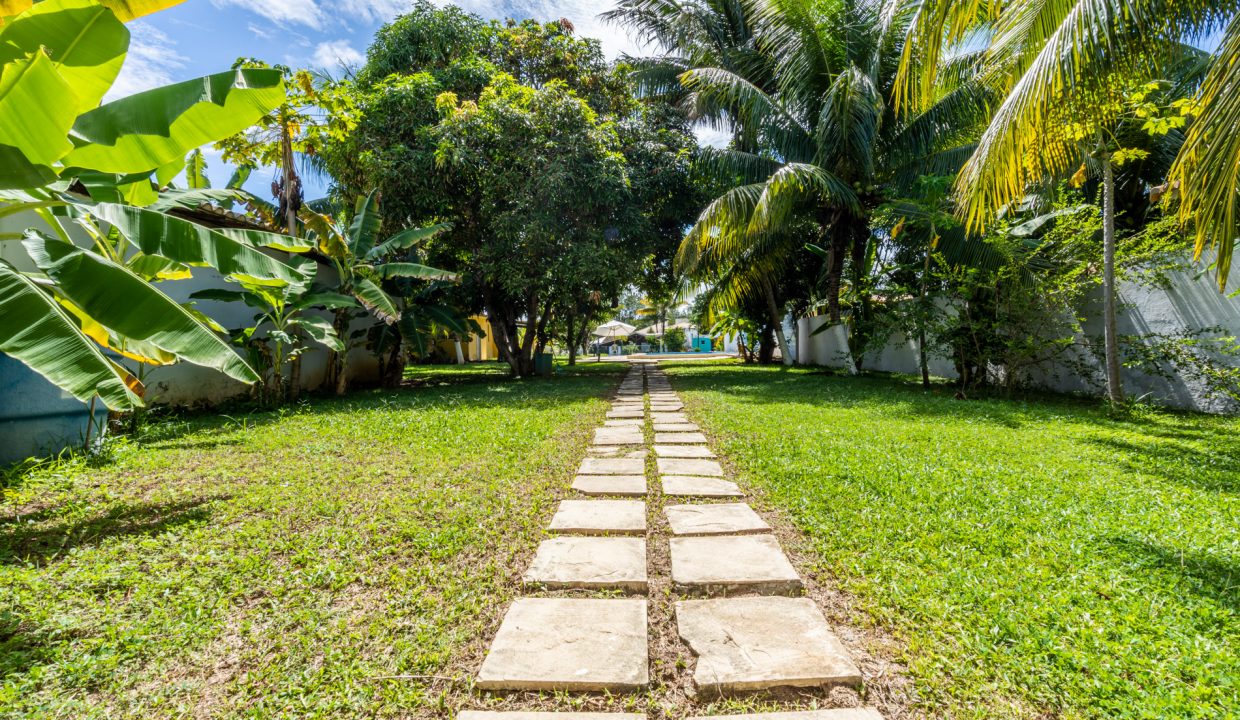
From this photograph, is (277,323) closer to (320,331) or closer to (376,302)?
(320,331)

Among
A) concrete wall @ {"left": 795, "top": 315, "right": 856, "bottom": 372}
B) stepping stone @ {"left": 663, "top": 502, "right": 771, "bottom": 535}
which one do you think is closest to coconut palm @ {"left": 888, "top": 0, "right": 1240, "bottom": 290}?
stepping stone @ {"left": 663, "top": 502, "right": 771, "bottom": 535}

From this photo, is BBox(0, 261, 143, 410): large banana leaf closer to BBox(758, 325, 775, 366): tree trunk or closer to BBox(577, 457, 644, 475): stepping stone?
BBox(577, 457, 644, 475): stepping stone

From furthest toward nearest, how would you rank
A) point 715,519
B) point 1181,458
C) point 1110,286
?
point 1110,286
point 1181,458
point 715,519

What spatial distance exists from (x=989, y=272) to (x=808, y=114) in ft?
17.8

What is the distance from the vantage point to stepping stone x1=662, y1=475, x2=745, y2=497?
3246 millimetres

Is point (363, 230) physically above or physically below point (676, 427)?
above

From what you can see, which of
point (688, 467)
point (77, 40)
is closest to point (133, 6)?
point (77, 40)

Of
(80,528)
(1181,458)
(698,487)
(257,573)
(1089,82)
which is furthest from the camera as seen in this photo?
(1181,458)

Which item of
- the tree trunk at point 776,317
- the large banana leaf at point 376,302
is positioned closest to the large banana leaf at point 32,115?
the large banana leaf at point 376,302

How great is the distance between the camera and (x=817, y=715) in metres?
1.38

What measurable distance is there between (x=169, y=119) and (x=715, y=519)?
350cm

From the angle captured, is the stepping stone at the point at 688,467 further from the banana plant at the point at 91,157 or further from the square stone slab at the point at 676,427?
the banana plant at the point at 91,157

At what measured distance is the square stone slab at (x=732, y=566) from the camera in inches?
81.6

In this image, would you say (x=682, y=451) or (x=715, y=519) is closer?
(x=715, y=519)
